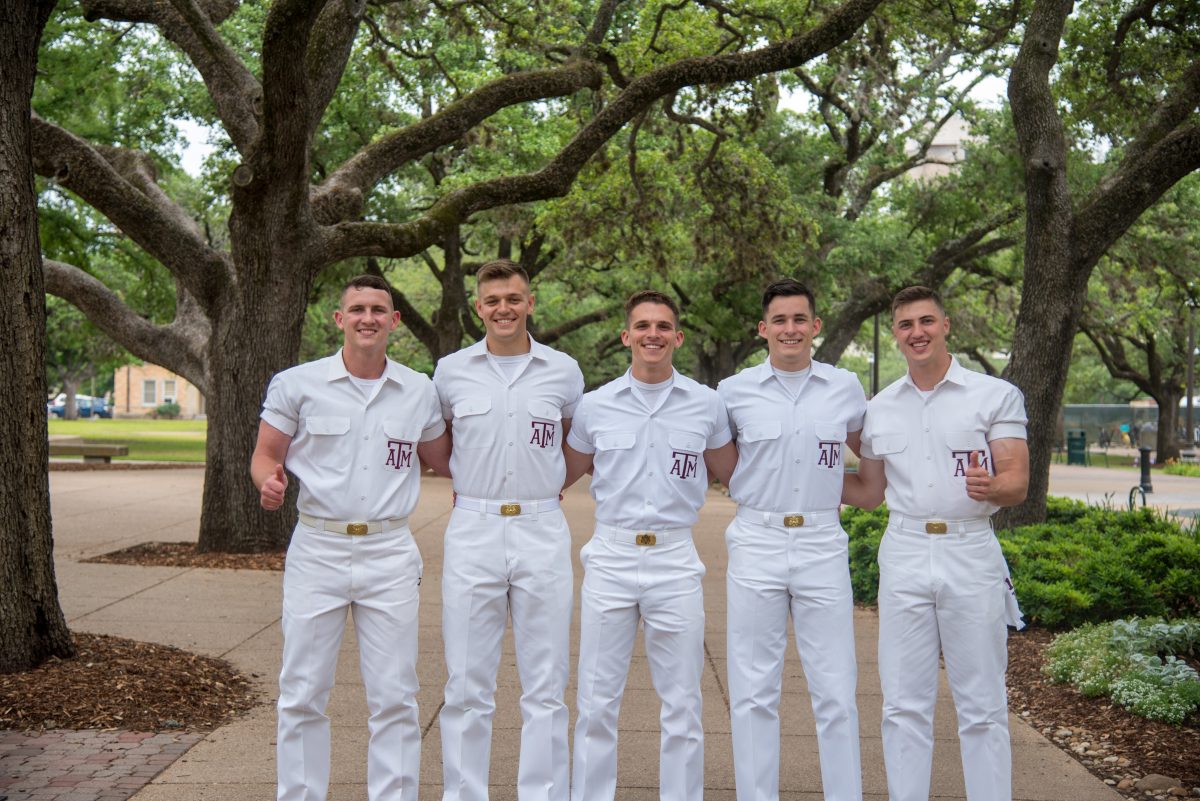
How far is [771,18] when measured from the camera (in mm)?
14266

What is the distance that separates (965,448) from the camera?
4895 millimetres

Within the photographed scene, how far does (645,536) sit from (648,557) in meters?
0.08

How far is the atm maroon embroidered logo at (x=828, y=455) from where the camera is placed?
5.07 metres

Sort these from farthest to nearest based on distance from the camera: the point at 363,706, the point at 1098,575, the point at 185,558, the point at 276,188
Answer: the point at 185,558 → the point at 276,188 → the point at 1098,575 → the point at 363,706

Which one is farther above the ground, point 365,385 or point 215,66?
point 215,66

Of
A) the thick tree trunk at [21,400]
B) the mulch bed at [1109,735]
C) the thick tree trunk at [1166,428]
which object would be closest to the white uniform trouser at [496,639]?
the mulch bed at [1109,735]

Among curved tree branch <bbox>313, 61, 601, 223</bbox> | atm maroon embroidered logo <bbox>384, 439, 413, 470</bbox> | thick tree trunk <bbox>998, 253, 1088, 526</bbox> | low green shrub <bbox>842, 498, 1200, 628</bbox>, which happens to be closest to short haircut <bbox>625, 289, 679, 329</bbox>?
atm maroon embroidered logo <bbox>384, 439, 413, 470</bbox>

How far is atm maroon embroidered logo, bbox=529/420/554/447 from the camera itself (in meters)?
5.06

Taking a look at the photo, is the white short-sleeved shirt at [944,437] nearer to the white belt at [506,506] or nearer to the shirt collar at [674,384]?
the shirt collar at [674,384]

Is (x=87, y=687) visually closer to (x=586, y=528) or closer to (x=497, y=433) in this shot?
(x=497, y=433)

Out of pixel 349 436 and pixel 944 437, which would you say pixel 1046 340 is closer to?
pixel 944 437

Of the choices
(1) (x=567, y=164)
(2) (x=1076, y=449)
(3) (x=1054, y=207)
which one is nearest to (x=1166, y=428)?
(2) (x=1076, y=449)

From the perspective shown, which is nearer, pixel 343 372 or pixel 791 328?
pixel 343 372

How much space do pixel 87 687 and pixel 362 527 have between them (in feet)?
9.45
